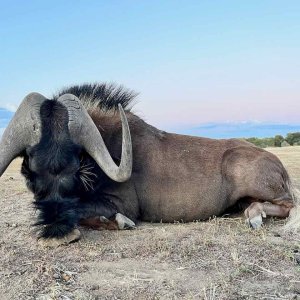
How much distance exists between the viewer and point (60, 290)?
147 inches

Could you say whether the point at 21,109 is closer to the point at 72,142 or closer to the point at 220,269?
the point at 72,142

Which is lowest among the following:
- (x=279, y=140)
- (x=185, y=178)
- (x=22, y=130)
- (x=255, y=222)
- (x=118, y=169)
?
(x=279, y=140)

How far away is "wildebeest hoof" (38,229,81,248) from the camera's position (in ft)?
16.4

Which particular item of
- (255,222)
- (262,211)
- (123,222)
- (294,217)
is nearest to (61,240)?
(123,222)

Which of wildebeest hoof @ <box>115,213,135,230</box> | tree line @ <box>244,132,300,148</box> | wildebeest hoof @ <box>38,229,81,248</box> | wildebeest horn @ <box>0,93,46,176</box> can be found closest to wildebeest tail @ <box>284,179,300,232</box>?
wildebeest hoof @ <box>115,213,135,230</box>

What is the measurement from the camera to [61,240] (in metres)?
5.01

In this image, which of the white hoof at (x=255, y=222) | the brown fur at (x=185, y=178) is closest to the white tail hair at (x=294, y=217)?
the brown fur at (x=185, y=178)

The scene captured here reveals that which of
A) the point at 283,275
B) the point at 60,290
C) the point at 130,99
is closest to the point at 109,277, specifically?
the point at 60,290

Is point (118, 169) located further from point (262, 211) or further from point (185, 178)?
point (262, 211)

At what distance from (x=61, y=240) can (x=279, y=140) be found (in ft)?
89.1

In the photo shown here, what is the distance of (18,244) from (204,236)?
1969mm

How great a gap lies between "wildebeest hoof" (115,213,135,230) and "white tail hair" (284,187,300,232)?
182 cm

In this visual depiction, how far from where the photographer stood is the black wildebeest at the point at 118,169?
17.3ft

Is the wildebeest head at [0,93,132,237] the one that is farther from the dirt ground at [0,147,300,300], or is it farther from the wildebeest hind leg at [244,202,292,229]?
the wildebeest hind leg at [244,202,292,229]
